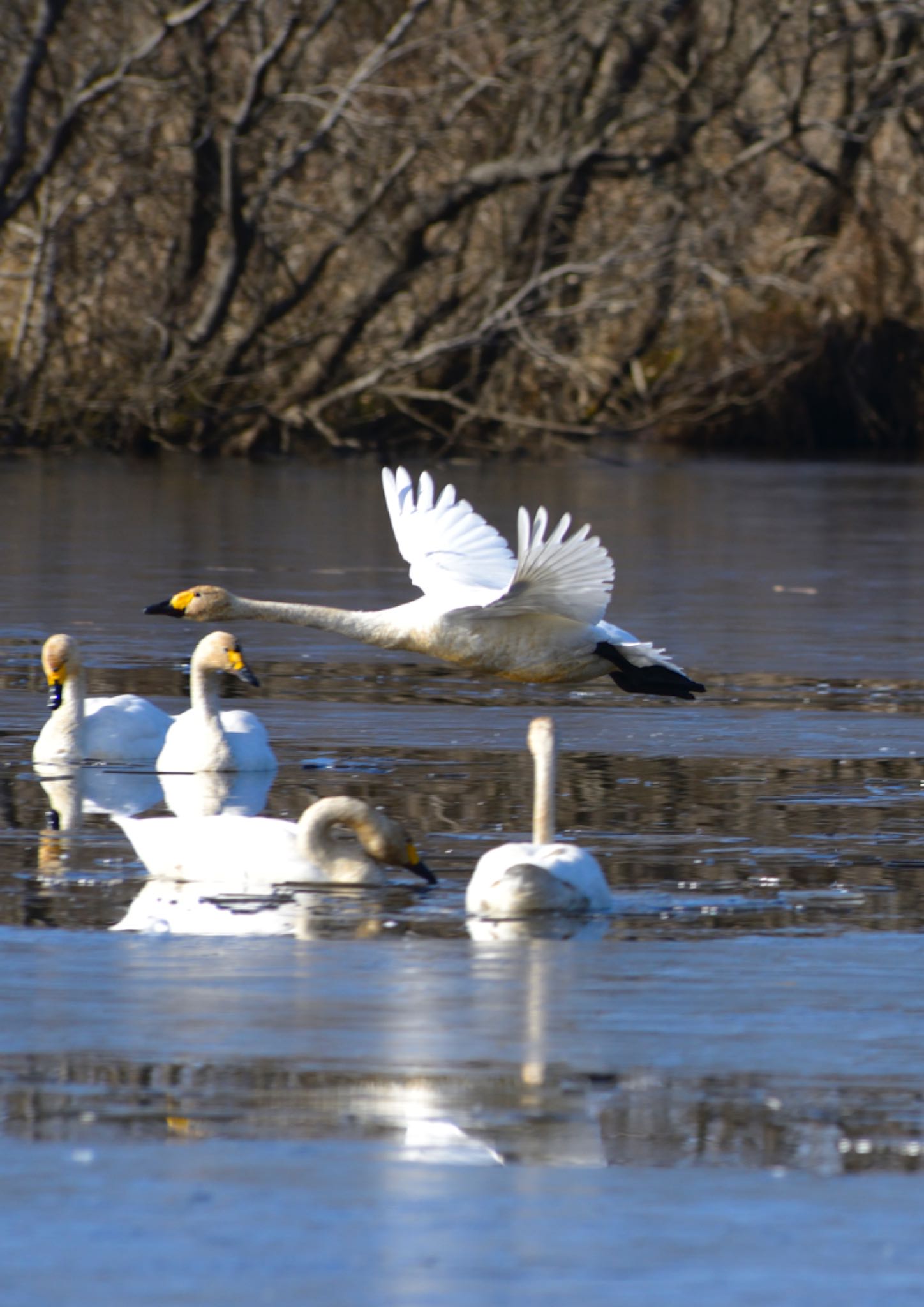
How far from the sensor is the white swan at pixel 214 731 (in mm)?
8242

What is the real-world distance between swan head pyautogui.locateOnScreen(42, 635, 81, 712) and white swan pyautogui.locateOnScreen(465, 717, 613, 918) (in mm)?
2915

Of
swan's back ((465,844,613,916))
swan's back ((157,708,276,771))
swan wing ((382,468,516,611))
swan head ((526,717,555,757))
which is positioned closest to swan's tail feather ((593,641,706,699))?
swan wing ((382,468,516,611))

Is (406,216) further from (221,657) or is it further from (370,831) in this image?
(370,831)

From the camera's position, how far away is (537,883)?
5.91 m

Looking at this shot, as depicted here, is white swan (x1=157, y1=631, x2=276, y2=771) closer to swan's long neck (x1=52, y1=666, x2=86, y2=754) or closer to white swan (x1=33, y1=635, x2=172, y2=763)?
white swan (x1=33, y1=635, x2=172, y2=763)

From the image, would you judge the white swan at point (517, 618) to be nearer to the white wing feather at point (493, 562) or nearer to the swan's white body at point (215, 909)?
the white wing feather at point (493, 562)

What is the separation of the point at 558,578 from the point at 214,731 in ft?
4.11

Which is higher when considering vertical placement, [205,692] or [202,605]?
[202,605]

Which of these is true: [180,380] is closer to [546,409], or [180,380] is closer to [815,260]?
[546,409]

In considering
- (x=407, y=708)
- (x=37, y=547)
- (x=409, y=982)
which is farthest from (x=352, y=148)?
(x=409, y=982)

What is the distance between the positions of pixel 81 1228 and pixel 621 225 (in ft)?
83.2

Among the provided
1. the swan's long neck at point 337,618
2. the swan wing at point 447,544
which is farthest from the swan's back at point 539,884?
the swan wing at point 447,544

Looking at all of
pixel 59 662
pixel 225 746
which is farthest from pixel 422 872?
pixel 59 662

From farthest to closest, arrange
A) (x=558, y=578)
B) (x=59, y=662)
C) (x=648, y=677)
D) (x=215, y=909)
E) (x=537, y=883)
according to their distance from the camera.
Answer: (x=59, y=662) → (x=648, y=677) → (x=558, y=578) → (x=215, y=909) → (x=537, y=883)
